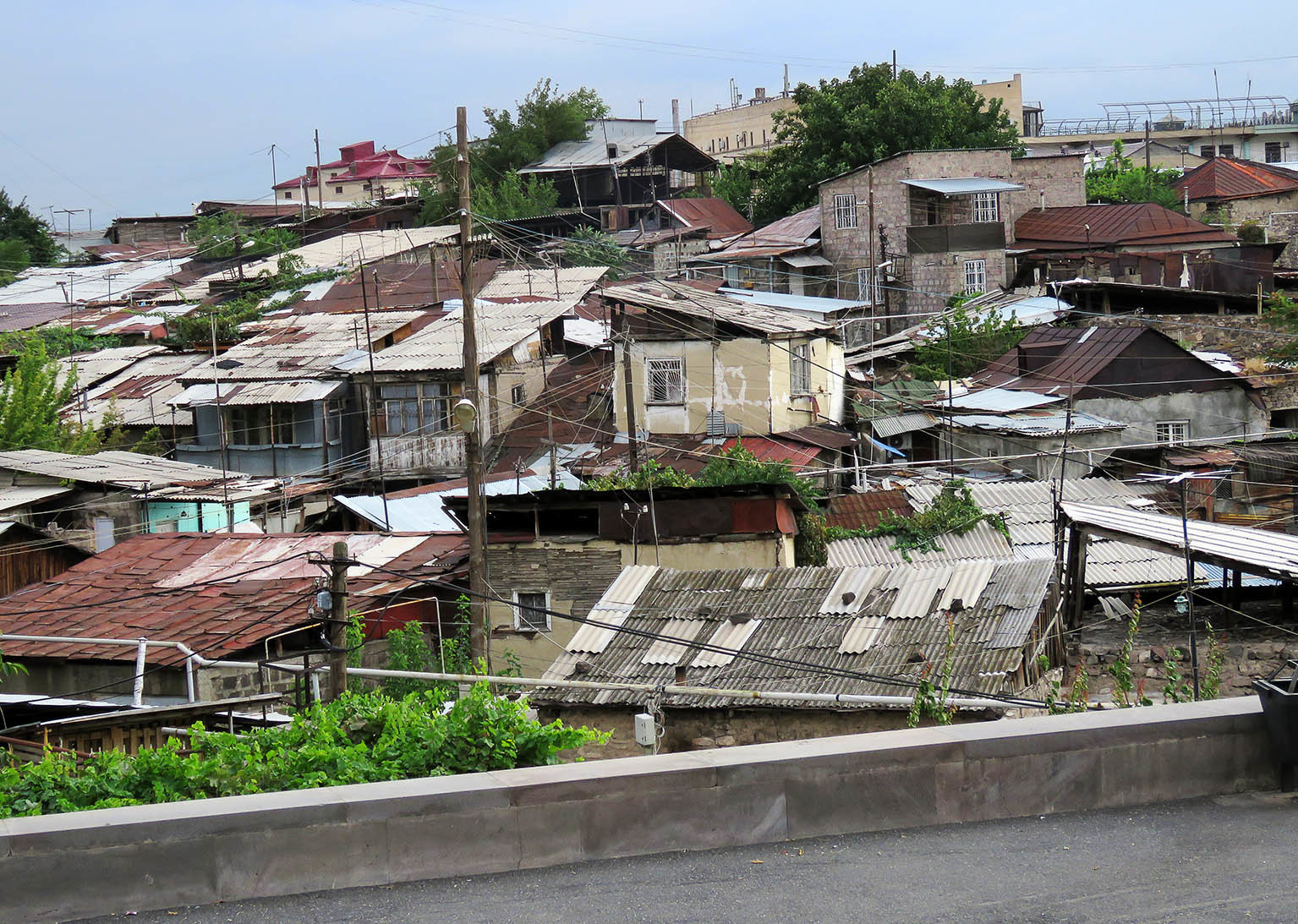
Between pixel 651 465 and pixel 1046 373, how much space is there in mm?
14105

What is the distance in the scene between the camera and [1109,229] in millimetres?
41281

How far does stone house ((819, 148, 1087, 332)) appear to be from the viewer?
134ft

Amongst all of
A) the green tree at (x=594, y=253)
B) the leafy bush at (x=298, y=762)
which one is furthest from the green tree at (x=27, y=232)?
the leafy bush at (x=298, y=762)

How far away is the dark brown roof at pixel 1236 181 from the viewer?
47.2 m

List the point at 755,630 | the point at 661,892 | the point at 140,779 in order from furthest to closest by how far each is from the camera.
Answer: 1. the point at 755,630
2. the point at 140,779
3. the point at 661,892

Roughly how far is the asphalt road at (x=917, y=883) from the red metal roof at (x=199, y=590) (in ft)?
35.5

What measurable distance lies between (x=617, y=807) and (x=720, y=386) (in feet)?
72.3

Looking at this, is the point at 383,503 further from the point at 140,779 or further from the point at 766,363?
the point at 140,779

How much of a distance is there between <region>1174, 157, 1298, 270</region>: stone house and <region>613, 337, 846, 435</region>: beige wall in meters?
27.0

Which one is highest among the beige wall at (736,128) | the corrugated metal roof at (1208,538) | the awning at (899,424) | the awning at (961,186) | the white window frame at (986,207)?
the beige wall at (736,128)

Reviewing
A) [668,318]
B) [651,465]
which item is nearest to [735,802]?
[651,465]

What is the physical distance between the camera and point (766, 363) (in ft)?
85.9

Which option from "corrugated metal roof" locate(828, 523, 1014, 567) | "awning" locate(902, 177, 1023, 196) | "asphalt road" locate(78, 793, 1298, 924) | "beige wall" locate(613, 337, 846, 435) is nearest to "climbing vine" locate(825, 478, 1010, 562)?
"corrugated metal roof" locate(828, 523, 1014, 567)

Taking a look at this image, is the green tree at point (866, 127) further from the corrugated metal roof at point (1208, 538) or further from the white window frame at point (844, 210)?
the corrugated metal roof at point (1208, 538)
